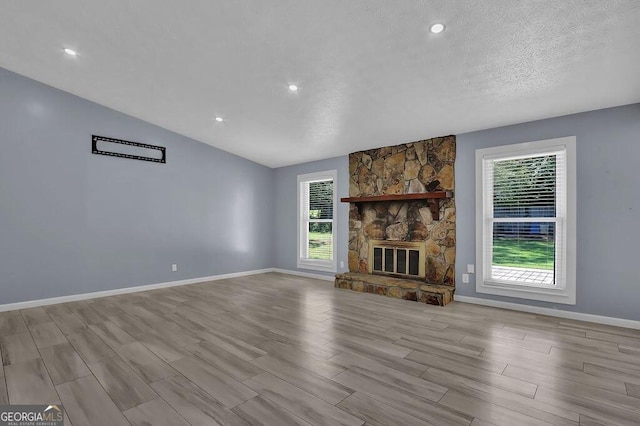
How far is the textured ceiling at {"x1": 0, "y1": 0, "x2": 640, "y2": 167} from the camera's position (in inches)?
90.3

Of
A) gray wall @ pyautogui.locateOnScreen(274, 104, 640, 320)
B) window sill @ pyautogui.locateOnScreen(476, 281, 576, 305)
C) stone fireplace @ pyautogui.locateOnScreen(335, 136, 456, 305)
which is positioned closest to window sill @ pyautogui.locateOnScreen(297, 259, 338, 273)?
stone fireplace @ pyautogui.locateOnScreen(335, 136, 456, 305)

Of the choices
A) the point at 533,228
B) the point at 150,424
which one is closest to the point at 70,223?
the point at 150,424

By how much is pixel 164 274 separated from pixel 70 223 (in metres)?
1.58

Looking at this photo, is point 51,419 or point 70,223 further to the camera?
point 70,223

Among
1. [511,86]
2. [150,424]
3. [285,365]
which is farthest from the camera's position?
[511,86]

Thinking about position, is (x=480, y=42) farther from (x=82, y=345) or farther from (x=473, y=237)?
(x=82, y=345)

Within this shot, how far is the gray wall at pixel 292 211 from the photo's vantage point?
5.77 meters

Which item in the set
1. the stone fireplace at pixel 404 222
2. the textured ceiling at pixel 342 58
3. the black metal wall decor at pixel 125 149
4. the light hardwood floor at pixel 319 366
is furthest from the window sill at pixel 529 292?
the black metal wall decor at pixel 125 149

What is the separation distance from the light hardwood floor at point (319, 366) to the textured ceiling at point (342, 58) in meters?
2.49

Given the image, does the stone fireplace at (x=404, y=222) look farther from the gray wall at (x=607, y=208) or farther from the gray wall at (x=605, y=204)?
the gray wall at (x=607, y=208)

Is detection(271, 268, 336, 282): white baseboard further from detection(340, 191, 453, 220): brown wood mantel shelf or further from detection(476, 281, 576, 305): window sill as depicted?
detection(476, 281, 576, 305): window sill

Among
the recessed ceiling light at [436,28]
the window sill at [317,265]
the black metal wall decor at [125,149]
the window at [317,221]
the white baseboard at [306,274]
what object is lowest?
the white baseboard at [306,274]

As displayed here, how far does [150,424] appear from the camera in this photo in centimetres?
168

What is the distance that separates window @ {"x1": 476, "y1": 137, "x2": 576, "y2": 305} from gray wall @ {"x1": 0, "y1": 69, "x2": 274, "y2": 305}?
461 cm
